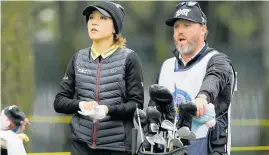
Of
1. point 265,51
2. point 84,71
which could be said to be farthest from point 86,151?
point 265,51

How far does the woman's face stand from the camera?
379 centimetres

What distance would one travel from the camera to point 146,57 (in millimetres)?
6527

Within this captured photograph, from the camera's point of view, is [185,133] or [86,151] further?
[86,151]

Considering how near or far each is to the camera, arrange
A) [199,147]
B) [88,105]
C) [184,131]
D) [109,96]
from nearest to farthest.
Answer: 1. [184,131]
2. [199,147]
3. [88,105]
4. [109,96]

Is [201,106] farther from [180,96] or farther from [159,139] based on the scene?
[180,96]

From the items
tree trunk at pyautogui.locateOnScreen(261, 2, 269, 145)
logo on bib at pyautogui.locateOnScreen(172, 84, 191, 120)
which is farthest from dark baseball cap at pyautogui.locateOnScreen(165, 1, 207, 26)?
tree trunk at pyautogui.locateOnScreen(261, 2, 269, 145)

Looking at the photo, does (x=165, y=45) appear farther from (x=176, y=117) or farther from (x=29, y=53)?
(x=176, y=117)

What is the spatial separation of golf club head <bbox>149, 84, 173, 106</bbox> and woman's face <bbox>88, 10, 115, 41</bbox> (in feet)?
2.83

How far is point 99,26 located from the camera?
3.79m

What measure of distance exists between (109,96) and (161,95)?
783 mm

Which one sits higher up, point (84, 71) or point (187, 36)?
point (187, 36)

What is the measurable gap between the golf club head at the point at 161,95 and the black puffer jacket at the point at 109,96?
692 mm

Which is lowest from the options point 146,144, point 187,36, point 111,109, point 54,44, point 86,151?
point 86,151

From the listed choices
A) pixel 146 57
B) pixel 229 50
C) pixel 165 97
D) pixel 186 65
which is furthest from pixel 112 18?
pixel 229 50
